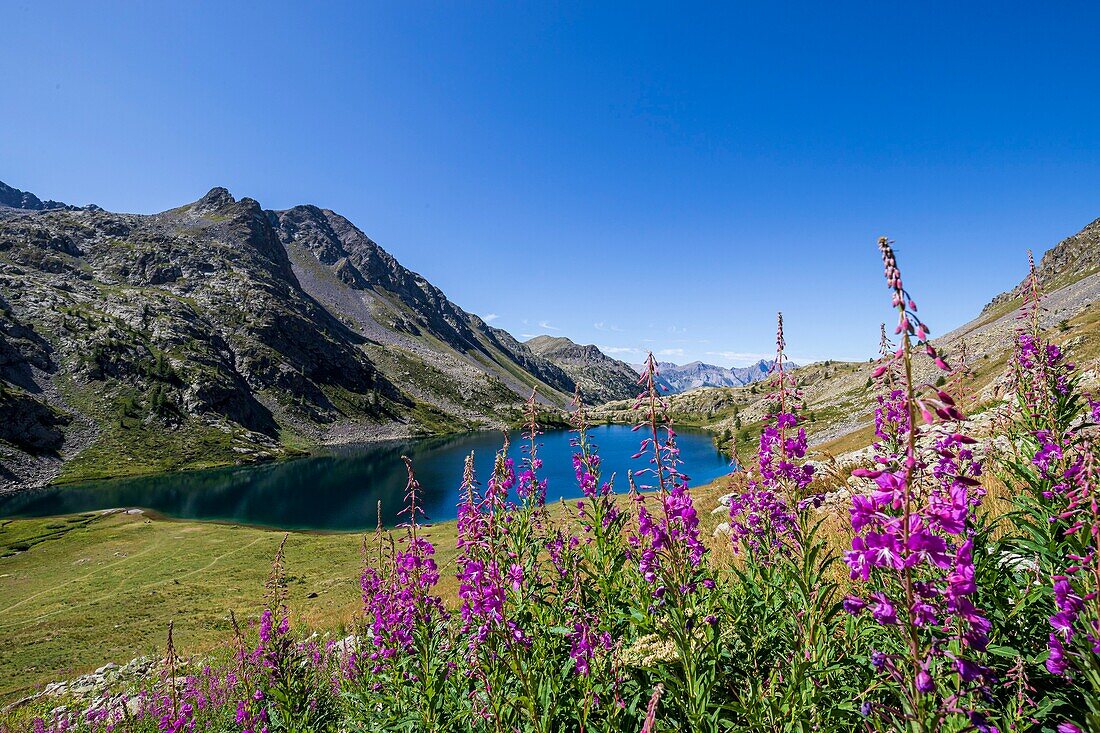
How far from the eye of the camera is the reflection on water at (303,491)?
65031mm

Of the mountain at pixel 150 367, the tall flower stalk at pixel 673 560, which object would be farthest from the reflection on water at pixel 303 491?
the tall flower stalk at pixel 673 560

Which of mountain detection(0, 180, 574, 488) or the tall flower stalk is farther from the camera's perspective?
mountain detection(0, 180, 574, 488)

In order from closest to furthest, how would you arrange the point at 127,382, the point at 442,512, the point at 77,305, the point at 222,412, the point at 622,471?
the point at 442,512, the point at 622,471, the point at 127,382, the point at 222,412, the point at 77,305

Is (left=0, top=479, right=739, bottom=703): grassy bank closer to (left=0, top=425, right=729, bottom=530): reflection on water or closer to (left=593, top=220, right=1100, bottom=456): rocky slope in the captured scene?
(left=0, top=425, right=729, bottom=530): reflection on water

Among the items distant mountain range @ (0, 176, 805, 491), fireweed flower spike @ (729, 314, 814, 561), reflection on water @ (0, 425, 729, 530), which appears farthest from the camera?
distant mountain range @ (0, 176, 805, 491)

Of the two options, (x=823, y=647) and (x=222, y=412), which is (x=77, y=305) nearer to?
(x=222, y=412)

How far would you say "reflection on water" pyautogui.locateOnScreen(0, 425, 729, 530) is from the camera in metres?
65.0

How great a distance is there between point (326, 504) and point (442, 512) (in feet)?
67.8

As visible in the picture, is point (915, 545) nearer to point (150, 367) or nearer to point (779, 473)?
point (779, 473)

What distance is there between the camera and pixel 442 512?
64.6 m

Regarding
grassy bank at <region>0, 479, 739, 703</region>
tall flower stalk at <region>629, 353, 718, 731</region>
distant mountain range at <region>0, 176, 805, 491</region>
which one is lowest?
grassy bank at <region>0, 479, 739, 703</region>

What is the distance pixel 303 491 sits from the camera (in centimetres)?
8075

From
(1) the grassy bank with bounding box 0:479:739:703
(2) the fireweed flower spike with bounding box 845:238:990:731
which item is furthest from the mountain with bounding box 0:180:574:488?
(2) the fireweed flower spike with bounding box 845:238:990:731

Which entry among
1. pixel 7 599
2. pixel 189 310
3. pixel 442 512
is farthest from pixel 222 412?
pixel 7 599
